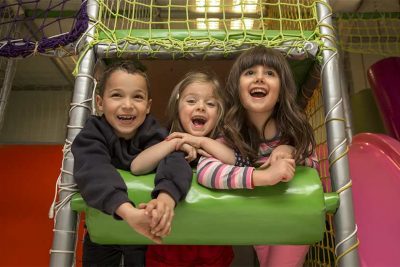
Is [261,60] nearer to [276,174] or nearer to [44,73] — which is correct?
[276,174]

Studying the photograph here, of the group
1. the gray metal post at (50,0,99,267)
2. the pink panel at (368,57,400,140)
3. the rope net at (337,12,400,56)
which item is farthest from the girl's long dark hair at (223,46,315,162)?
the rope net at (337,12,400,56)

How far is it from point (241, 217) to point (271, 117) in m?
0.31

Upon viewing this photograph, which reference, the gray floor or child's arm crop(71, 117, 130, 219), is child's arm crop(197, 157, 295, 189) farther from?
the gray floor

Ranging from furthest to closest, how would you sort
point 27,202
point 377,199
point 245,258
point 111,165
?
point 27,202 < point 245,258 < point 377,199 < point 111,165

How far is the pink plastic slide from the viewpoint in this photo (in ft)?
3.85

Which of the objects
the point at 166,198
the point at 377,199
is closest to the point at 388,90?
the point at 377,199

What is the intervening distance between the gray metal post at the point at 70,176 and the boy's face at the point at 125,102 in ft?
0.16

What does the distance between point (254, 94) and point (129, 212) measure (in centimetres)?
40

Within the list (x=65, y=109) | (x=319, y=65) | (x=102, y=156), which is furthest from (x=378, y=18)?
(x=65, y=109)

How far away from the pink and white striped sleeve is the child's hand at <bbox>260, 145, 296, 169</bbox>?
0.06 m

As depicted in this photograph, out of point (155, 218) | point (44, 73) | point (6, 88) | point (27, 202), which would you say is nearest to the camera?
point (155, 218)

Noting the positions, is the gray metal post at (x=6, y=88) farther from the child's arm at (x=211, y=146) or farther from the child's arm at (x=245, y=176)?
the child's arm at (x=245, y=176)

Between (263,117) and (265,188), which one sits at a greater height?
(263,117)

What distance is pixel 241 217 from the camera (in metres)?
0.77
